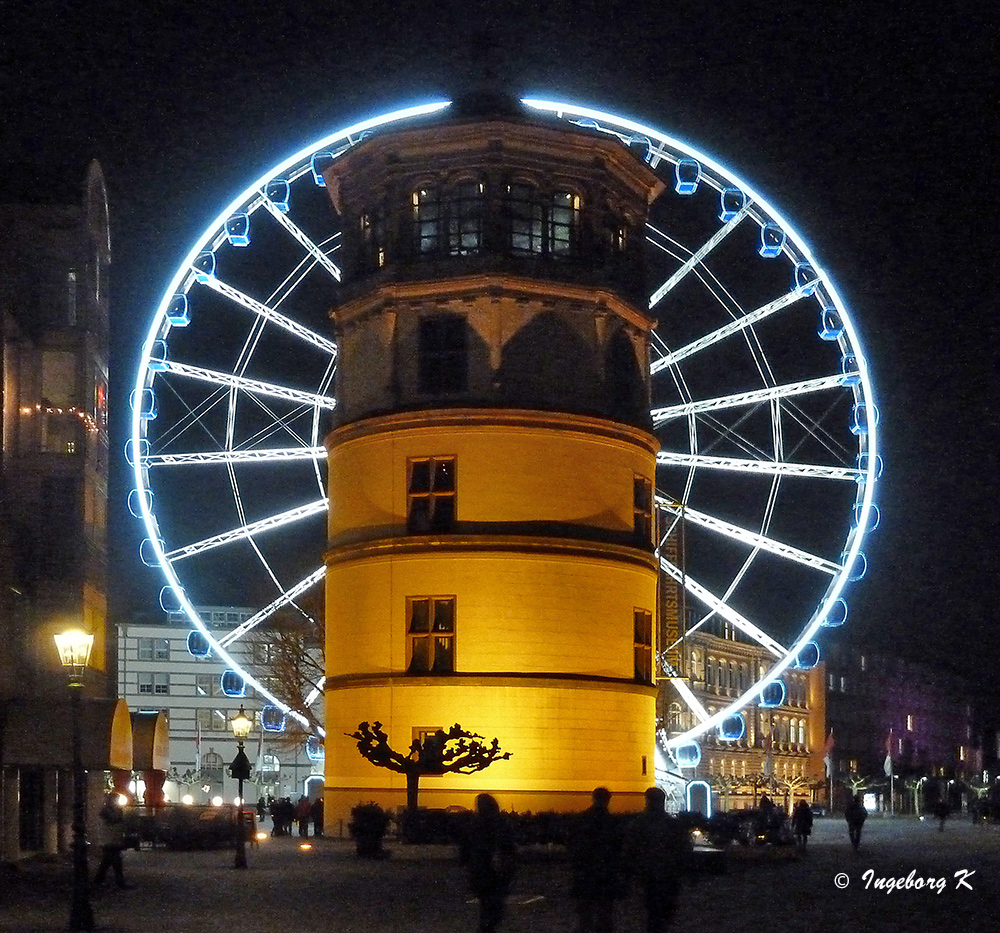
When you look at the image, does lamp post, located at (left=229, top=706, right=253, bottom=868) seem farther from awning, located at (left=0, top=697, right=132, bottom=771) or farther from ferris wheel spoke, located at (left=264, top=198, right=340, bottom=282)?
ferris wheel spoke, located at (left=264, top=198, right=340, bottom=282)

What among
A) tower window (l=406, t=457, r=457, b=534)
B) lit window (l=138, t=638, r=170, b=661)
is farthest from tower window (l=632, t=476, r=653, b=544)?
lit window (l=138, t=638, r=170, b=661)

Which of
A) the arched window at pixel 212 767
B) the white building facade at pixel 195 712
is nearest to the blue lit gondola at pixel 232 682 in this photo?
the white building facade at pixel 195 712

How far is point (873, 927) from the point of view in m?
26.7

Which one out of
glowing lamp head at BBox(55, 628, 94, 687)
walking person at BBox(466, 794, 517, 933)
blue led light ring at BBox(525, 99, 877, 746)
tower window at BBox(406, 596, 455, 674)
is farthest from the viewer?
blue led light ring at BBox(525, 99, 877, 746)

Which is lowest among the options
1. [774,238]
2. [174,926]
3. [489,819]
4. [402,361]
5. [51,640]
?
[174,926]

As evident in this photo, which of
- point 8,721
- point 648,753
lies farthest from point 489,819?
point 648,753

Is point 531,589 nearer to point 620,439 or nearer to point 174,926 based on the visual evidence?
point 620,439

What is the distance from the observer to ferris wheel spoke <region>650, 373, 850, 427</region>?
5375 cm

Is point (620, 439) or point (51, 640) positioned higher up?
point (620, 439)

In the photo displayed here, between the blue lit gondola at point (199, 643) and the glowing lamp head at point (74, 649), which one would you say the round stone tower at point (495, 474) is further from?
the glowing lamp head at point (74, 649)

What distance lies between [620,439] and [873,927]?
24354 mm

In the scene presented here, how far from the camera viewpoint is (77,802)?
28.4m

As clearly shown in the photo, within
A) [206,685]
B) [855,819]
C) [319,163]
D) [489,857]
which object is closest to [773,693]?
[855,819]

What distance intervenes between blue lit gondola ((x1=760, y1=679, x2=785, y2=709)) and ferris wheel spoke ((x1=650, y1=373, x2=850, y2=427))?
26.1 ft
